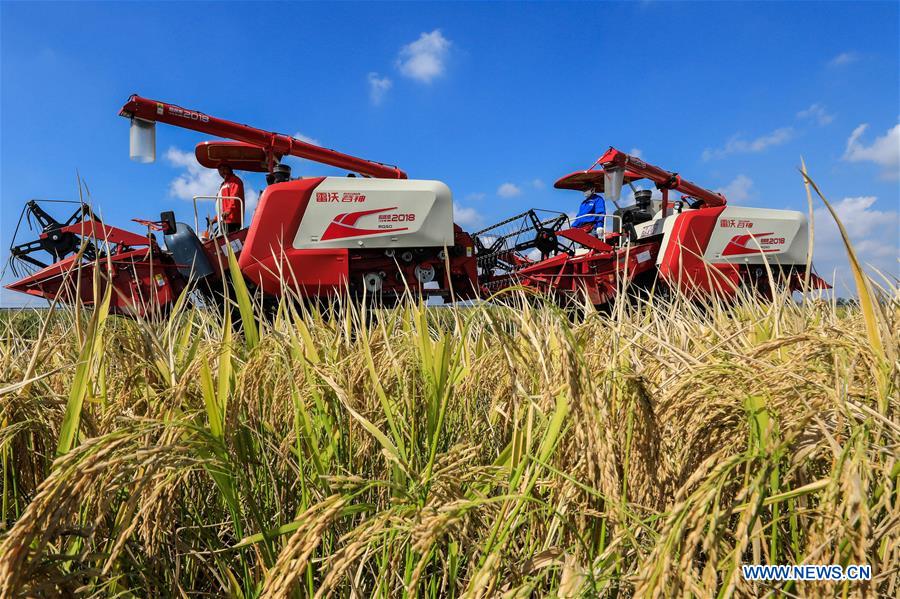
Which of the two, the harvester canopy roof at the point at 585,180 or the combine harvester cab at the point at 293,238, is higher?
the harvester canopy roof at the point at 585,180

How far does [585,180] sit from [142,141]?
612 cm

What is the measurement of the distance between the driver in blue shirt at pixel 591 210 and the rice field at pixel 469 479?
670cm

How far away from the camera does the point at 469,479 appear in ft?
3.19

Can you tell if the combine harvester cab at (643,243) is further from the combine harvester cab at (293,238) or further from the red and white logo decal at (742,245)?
the combine harvester cab at (293,238)

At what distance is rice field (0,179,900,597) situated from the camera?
0.67m

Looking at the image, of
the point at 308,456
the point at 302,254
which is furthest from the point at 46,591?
the point at 302,254

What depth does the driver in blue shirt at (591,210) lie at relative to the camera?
25.7 feet

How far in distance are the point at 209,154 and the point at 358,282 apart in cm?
242

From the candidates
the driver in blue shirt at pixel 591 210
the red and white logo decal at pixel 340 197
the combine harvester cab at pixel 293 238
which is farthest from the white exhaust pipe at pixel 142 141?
the driver in blue shirt at pixel 591 210

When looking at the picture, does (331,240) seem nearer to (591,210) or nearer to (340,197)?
(340,197)

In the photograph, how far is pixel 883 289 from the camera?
1.29m

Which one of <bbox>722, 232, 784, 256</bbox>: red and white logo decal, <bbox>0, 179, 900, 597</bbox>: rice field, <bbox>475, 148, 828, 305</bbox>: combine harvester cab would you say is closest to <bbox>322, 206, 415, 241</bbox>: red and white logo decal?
<bbox>475, 148, 828, 305</bbox>: combine harvester cab

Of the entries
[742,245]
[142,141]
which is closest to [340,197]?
[142,141]

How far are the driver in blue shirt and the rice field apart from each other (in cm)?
670
